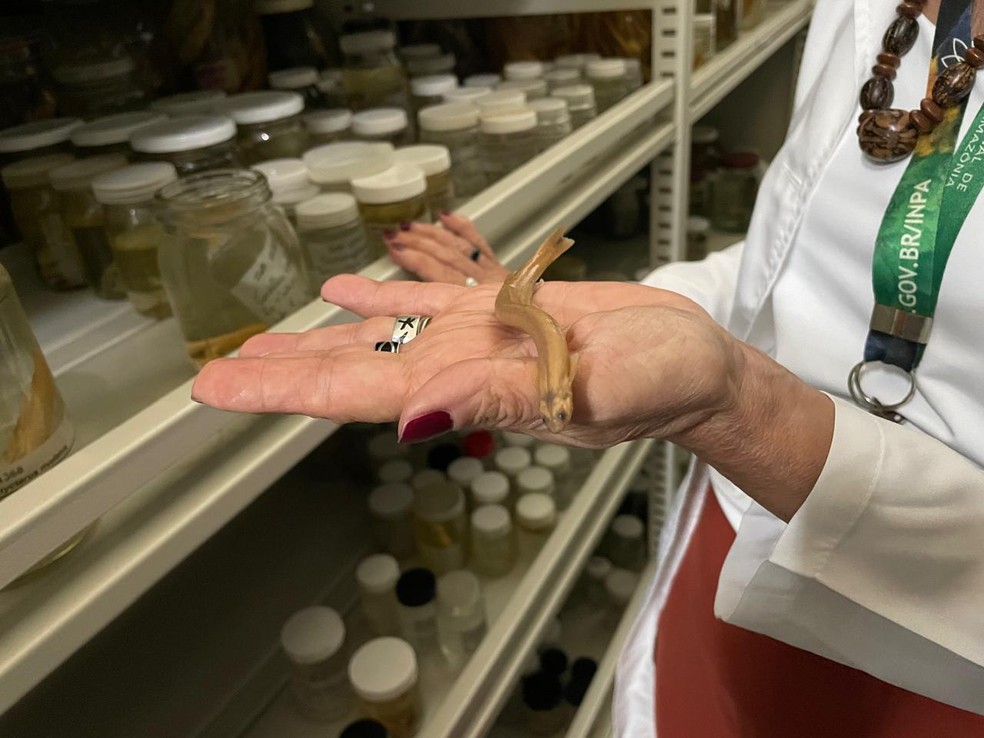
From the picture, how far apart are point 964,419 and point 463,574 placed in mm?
522

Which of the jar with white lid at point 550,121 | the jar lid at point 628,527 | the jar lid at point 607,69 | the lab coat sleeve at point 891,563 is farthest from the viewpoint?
the jar lid at point 628,527

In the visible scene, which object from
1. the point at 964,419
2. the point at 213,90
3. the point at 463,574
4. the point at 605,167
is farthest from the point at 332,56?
the point at 964,419

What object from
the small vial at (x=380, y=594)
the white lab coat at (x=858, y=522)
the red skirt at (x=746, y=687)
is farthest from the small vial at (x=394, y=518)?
the white lab coat at (x=858, y=522)

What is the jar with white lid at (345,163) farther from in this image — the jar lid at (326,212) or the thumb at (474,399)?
the thumb at (474,399)

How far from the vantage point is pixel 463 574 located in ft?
2.70

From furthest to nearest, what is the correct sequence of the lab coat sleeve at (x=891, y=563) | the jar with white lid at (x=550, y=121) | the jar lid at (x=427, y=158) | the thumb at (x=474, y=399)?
the jar with white lid at (x=550, y=121)
the jar lid at (x=427, y=158)
the lab coat sleeve at (x=891, y=563)
the thumb at (x=474, y=399)

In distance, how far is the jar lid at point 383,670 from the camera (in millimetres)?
668

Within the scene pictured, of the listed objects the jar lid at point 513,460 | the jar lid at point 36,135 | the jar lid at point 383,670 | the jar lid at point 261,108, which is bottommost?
the jar lid at point 513,460

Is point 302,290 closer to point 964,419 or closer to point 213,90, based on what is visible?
point 213,90

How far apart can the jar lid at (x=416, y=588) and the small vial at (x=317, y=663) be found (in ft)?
0.26

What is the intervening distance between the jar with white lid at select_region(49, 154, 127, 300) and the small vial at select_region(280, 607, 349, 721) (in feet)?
1.13

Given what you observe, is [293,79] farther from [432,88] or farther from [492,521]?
[492,521]

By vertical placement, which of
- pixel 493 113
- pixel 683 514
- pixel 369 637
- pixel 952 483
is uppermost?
pixel 493 113

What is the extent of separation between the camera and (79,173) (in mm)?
552
